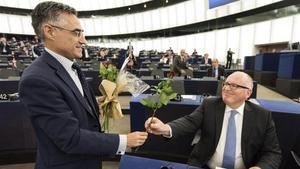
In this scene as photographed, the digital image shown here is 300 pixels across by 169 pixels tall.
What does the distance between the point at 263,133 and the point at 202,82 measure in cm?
355

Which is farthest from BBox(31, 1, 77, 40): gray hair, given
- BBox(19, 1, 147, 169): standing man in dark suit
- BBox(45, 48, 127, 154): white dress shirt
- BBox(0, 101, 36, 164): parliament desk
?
BBox(0, 101, 36, 164): parliament desk

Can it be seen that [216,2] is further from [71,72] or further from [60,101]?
[60,101]

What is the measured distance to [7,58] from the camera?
30.9 feet

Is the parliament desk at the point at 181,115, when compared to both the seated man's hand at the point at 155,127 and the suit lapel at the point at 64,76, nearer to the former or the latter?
the seated man's hand at the point at 155,127

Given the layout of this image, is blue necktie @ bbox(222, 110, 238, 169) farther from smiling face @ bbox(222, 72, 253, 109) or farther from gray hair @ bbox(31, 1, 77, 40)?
gray hair @ bbox(31, 1, 77, 40)

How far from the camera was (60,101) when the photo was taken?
1.29m

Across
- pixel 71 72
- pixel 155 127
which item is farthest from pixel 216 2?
pixel 71 72

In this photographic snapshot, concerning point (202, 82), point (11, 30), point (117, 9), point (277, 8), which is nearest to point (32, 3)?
point (11, 30)

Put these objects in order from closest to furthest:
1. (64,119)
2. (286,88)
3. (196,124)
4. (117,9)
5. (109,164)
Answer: (64,119), (196,124), (109,164), (286,88), (117,9)

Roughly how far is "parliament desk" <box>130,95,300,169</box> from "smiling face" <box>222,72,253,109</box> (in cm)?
82

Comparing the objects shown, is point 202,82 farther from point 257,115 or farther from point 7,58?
point 7,58

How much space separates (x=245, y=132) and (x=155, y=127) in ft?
2.45

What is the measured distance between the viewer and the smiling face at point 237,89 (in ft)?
6.74

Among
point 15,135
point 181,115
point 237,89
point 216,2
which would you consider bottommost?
point 15,135
